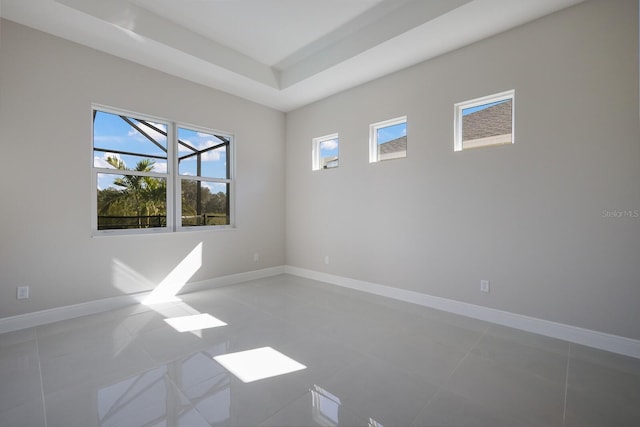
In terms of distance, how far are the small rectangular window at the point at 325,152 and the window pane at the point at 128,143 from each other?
2259 millimetres

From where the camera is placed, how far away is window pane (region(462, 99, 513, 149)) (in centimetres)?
294

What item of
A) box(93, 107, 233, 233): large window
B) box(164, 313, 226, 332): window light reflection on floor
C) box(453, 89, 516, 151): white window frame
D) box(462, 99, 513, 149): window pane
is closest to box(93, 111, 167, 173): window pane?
box(93, 107, 233, 233): large window

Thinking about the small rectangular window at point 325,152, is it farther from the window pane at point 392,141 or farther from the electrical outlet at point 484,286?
the electrical outlet at point 484,286

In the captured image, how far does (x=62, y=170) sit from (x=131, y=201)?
0.73 metres

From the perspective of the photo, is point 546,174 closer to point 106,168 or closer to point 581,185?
point 581,185

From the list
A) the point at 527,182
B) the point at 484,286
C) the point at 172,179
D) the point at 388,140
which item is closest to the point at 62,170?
the point at 172,179

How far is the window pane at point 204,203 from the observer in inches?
161

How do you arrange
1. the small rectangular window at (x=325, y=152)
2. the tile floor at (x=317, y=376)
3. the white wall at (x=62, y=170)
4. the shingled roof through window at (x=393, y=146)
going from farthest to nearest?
the small rectangular window at (x=325, y=152) < the shingled roof through window at (x=393, y=146) < the white wall at (x=62, y=170) < the tile floor at (x=317, y=376)

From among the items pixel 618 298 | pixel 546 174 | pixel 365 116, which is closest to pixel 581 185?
pixel 546 174

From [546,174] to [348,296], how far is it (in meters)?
2.59

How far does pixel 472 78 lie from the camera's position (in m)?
3.09

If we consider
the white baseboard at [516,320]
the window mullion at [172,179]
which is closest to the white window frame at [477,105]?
the white baseboard at [516,320]

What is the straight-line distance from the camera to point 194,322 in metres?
2.92

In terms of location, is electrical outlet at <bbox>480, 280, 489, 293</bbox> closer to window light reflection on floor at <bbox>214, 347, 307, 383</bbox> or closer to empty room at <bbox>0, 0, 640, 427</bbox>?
empty room at <bbox>0, 0, 640, 427</bbox>
